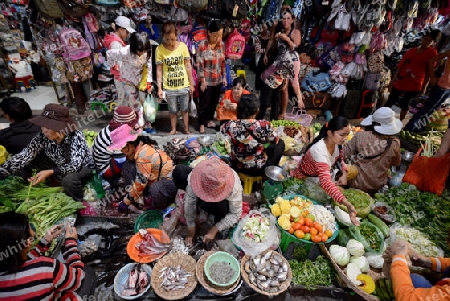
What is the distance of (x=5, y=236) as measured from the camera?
5.64ft

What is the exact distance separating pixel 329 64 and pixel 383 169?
3.44 metres

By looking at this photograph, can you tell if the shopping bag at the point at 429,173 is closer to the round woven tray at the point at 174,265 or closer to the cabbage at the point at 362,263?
the cabbage at the point at 362,263

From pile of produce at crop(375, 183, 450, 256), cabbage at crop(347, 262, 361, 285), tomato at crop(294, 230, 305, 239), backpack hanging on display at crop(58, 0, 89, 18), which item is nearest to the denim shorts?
backpack hanging on display at crop(58, 0, 89, 18)

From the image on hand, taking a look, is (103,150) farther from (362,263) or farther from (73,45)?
(362,263)

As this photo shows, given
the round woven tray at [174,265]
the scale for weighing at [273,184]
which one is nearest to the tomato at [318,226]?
the scale for weighing at [273,184]

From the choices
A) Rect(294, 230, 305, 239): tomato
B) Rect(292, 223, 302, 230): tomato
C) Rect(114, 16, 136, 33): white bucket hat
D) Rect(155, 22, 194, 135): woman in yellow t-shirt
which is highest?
Rect(114, 16, 136, 33): white bucket hat

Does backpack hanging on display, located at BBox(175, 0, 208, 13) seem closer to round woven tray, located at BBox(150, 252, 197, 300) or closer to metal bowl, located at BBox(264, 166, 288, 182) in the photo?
metal bowl, located at BBox(264, 166, 288, 182)

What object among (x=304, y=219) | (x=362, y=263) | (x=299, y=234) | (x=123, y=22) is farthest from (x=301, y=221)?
(x=123, y=22)

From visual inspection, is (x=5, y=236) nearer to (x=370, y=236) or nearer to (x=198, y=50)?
(x=370, y=236)

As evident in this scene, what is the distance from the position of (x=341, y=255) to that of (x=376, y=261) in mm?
377

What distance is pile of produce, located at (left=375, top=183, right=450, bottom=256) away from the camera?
3.15 m

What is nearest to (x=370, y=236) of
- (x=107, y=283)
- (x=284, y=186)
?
(x=284, y=186)

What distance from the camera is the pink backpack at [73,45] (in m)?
4.96

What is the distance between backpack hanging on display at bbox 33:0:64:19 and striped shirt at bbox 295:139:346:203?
16.6 ft
